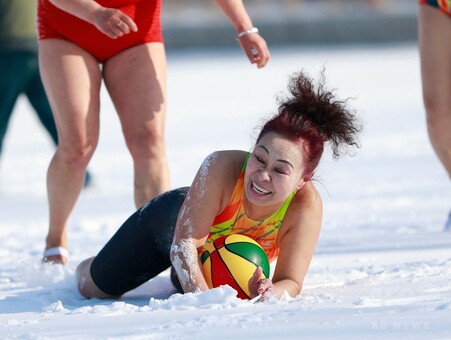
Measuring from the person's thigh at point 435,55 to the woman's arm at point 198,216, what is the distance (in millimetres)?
1470

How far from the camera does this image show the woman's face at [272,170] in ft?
13.0

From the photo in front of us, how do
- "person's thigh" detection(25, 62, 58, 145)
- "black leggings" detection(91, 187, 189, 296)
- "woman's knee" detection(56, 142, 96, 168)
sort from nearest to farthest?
1. "black leggings" detection(91, 187, 189, 296)
2. "woman's knee" detection(56, 142, 96, 168)
3. "person's thigh" detection(25, 62, 58, 145)

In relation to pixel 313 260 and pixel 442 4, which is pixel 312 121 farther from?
pixel 442 4

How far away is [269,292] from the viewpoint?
383cm

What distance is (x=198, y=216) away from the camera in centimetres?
405

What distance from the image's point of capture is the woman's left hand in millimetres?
4918

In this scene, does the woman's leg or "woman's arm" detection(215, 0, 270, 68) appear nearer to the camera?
the woman's leg

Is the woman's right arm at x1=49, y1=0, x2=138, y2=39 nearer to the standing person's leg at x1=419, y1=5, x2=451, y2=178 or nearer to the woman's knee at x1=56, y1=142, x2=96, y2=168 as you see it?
the woman's knee at x1=56, y1=142, x2=96, y2=168

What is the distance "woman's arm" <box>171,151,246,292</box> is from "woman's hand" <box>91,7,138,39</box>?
785mm

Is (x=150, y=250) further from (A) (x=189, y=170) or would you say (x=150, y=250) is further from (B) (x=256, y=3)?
(B) (x=256, y=3)

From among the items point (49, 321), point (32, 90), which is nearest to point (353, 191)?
point (32, 90)

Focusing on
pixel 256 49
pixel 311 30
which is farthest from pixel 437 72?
pixel 311 30

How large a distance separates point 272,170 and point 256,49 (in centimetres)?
111

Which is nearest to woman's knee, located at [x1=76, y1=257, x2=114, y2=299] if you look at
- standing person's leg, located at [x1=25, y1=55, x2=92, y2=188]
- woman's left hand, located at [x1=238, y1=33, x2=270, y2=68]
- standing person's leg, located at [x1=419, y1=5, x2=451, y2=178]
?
woman's left hand, located at [x1=238, y1=33, x2=270, y2=68]
